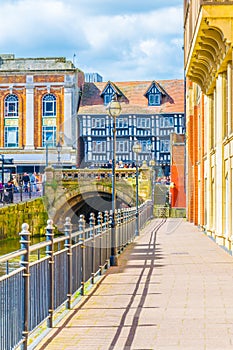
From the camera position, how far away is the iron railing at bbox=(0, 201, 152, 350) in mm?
7535

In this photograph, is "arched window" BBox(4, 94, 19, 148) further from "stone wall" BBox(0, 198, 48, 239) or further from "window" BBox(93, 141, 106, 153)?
"stone wall" BBox(0, 198, 48, 239)

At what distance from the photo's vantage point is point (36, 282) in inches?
348

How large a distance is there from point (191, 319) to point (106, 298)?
2.58m

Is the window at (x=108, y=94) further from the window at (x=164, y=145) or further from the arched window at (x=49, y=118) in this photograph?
the window at (x=164, y=145)

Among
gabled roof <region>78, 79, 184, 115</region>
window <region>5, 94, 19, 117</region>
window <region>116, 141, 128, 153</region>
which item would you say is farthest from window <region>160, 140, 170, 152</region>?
window <region>5, 94, 19, 117</region>

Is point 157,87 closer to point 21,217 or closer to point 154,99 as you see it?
point 154,99

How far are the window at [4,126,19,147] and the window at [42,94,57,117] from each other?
3.58 meters

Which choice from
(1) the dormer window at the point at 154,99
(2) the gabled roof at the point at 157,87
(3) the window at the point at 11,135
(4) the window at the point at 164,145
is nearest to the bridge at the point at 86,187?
(4) the window at the point at 164,145

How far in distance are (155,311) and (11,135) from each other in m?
74.4

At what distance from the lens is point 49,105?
84.6 meters

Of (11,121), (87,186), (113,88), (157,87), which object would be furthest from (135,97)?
(87,186)

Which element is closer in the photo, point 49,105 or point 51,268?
point 51,268

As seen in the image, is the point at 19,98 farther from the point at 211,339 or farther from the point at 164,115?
the point at 211,339

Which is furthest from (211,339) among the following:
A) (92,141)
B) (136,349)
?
(92,141)
